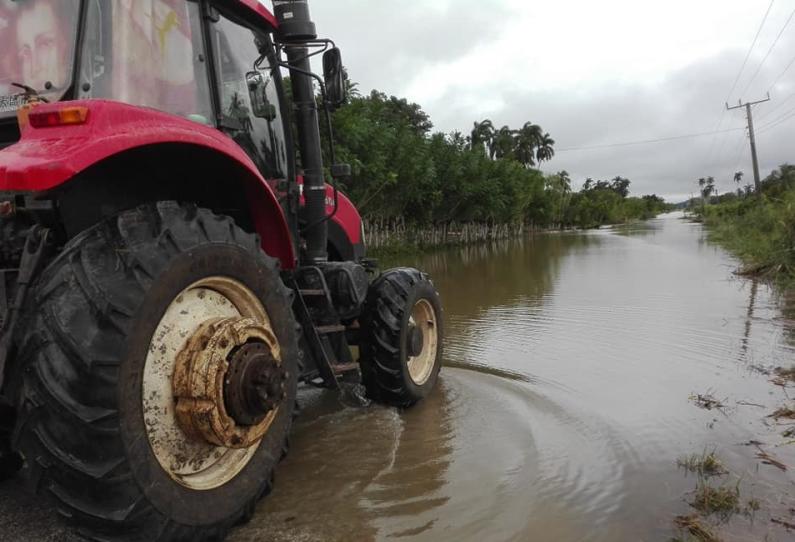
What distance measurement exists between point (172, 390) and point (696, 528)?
224 centimetres

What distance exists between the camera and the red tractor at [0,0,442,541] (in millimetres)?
1775

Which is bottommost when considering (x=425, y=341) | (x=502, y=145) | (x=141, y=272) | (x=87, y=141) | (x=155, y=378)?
(x=425, y=341)

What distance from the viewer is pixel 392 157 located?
83.0 ft

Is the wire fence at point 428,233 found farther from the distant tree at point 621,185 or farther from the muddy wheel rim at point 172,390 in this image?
the distant tree at point 621,185

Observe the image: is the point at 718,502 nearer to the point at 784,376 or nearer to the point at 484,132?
the point at 784,376

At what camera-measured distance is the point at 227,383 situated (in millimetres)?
2188

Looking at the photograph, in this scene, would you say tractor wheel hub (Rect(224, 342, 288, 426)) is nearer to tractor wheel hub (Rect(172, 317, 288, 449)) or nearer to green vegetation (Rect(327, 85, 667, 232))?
tractor wheel hub (Rect(172, 317, 288, 449))

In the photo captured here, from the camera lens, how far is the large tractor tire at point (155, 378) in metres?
1.76

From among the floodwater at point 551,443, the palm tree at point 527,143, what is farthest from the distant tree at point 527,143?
the floodwater at point 551,443

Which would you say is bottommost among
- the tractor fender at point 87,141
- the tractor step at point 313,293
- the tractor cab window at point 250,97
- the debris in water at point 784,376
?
the debris in water at point 784,376

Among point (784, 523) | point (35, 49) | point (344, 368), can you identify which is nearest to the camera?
point (35, 49)

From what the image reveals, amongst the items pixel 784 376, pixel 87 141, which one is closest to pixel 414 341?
pixel 87 141

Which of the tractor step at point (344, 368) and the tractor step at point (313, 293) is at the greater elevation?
the tractor step at point (313, 293)

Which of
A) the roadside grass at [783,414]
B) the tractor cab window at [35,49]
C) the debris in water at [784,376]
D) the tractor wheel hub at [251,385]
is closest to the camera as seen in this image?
the tractor wheel hub at [251,385]
